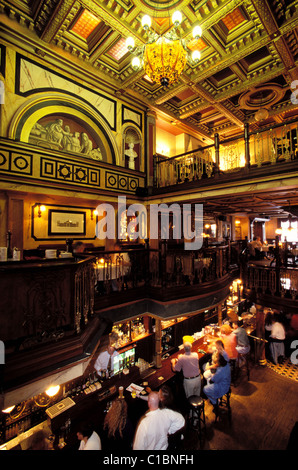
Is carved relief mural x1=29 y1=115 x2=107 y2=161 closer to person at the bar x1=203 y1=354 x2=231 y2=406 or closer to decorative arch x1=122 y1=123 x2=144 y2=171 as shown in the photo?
decorative arch x1=122 y1=123 x2=144 y2=171

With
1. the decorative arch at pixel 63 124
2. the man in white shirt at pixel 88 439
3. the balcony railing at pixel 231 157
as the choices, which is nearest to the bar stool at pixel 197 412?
the man in white shirt at pixel 88 439

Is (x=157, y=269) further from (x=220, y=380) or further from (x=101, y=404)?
(x=101, y=404)

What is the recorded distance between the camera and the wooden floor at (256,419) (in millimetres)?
4219

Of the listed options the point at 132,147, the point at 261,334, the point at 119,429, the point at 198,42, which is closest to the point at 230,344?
the point at 261,334

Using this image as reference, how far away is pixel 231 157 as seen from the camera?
21.7 feet

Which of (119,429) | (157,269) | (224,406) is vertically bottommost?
(224,406)

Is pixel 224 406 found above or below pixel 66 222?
below

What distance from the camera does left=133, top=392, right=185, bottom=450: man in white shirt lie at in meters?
2.89

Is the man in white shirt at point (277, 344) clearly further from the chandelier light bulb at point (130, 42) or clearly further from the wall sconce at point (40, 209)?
the chandelier light bulb at point (130, 42)

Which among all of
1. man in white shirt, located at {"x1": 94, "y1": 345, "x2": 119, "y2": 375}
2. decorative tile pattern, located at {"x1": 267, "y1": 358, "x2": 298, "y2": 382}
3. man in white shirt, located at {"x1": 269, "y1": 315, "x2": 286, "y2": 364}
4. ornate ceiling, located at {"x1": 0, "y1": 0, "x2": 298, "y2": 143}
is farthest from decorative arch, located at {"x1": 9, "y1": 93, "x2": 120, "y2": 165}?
decorative tile pattern, located at {"x1": 267, "y1": 358, "x2": 298, "y2": 382}

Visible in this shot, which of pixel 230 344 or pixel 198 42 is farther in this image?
pixel 198 42

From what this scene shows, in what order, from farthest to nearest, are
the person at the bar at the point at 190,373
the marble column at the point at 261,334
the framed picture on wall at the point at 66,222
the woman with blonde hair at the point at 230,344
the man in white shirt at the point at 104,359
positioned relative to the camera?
1. the marble column at the point at 261,334
2. the framed picture on wall at the point at 66,222
3. the woman with blonde hair at the point at 230,344
4. the man in white shirt at the point at 104,359
5. the person at the bar at the point at 190,373

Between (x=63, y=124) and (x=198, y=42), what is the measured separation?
16.0 ft

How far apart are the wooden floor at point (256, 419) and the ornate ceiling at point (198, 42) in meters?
9.56
